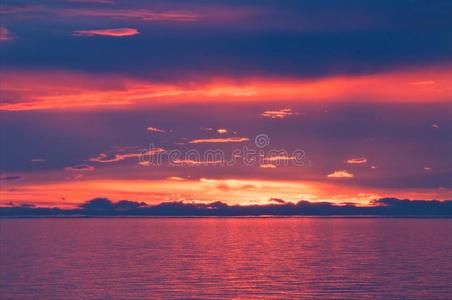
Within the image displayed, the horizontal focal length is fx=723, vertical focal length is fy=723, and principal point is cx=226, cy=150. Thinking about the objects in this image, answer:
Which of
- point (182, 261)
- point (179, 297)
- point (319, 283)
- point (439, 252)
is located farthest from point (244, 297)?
point (439, 252)

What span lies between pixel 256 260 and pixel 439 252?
106 ft

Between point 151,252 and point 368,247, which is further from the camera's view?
point 368,247

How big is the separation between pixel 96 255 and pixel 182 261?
761 inches

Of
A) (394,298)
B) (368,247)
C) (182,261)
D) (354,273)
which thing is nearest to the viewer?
(394,298)

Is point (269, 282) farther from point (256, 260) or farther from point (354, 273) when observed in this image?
point (256, 260)

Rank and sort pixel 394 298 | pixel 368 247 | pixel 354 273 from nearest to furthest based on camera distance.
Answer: pixel 394 298 → pixel 354 273 → pixel 368 247

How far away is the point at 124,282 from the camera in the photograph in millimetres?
77000

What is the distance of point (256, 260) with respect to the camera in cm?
10088

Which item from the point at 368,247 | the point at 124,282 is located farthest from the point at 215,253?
the point at 124,282

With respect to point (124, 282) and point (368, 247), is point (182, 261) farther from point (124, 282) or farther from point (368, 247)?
point (368, 247)

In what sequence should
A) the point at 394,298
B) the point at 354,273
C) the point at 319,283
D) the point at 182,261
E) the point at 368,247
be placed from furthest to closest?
the point at 368,247
the point at 182,261
the point at 354,273
the point at 319,283
the point at 394,298

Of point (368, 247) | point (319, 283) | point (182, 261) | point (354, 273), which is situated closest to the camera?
point (319, 283)

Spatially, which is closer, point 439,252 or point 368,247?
point 439,252

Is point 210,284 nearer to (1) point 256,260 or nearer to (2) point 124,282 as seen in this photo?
(2) point 124,282
